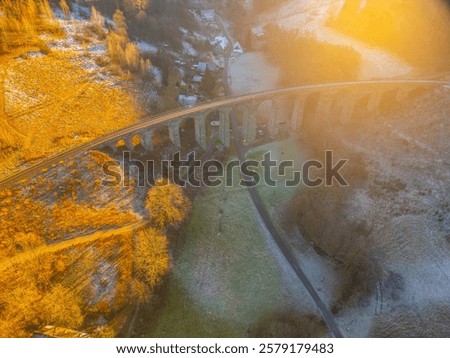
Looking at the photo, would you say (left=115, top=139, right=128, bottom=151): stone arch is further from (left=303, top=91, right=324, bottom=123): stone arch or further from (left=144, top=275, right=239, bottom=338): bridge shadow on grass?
(left=303, top=91, right=324, bottom=123): stone arch

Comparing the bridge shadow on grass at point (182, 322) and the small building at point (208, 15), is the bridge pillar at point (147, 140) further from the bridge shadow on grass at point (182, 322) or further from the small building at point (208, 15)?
the small building at point (208, 15)

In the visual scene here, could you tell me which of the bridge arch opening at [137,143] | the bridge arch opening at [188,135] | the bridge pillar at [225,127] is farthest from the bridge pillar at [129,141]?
the bridge pillar at [225,127]

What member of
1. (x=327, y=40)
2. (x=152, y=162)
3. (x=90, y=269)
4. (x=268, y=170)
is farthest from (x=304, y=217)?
(x=327, y=40)

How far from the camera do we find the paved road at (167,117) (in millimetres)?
40219

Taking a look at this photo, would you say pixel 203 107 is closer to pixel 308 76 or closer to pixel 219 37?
pixel 308 76

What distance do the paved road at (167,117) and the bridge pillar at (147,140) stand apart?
102cm

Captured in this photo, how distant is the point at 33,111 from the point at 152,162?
16766 millimetres

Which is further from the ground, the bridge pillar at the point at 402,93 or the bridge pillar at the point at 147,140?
the bridge pillar at the point at 402,93

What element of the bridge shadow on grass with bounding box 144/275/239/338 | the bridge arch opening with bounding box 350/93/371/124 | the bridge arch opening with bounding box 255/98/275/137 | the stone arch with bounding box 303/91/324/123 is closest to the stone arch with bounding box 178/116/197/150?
the bridge arch opening with bounding box 255/98/275/137

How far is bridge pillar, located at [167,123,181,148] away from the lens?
49888 millimetres

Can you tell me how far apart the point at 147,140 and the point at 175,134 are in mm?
4329

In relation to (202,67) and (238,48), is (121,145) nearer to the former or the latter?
(202,67)

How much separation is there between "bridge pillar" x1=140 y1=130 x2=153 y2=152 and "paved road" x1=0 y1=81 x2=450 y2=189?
1.02 meters
